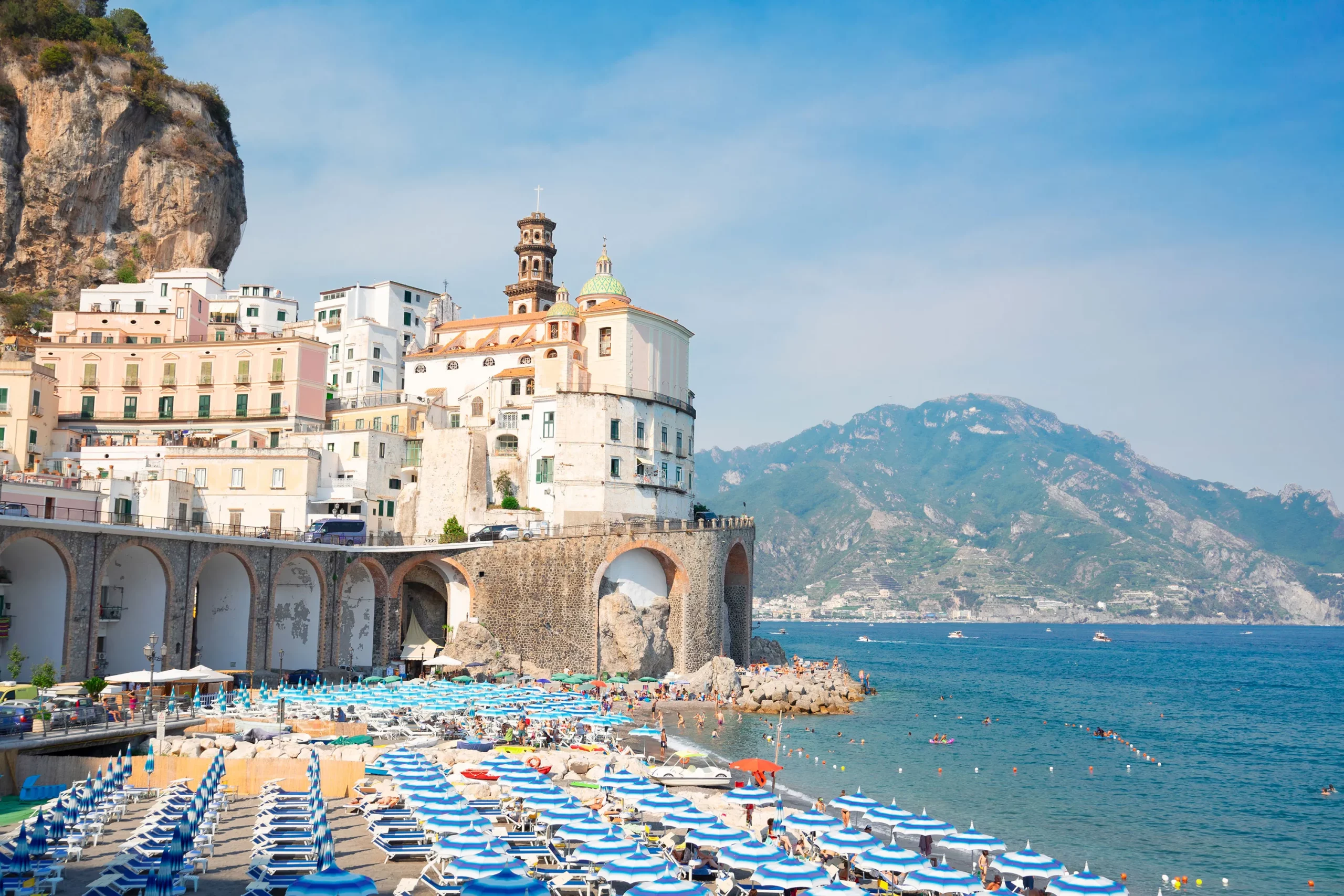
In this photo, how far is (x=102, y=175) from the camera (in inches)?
3383

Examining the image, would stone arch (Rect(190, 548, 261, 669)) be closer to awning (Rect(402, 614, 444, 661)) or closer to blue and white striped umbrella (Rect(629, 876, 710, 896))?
awning (Rect(402, 614, 444, 661))

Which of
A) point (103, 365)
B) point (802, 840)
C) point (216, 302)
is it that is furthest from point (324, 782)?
point (216, 302)

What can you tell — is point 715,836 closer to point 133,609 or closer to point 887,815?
point 887,815

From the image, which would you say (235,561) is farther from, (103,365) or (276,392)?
(103,365)

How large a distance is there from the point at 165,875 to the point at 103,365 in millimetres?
62358

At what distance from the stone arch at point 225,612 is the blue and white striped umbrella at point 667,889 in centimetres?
3945

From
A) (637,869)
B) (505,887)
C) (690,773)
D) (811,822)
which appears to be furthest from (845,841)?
(690,773)

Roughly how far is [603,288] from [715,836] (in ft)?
201

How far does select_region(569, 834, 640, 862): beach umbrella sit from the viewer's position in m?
24.2

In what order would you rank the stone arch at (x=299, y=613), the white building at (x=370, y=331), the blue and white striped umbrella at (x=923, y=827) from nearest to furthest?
the blue and white striped umbrella at (x=923, y=827) < the stone arch at (x=299, y=613) < the white building at (x=370, y=331)

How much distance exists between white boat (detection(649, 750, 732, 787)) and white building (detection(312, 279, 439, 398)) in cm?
5213

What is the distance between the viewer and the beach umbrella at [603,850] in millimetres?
24188

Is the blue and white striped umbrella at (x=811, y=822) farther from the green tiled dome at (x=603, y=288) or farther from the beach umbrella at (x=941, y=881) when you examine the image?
the green tiled dome at (x=603, y=288)

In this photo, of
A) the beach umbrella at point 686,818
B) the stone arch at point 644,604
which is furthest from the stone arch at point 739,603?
the beach umbrella at point 686,818
